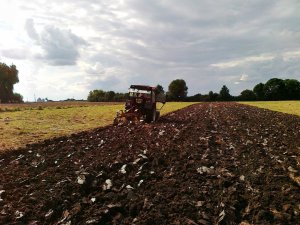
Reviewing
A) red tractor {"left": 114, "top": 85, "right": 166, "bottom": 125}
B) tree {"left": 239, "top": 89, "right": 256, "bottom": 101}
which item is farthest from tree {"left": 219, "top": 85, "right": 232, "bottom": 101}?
red tractor {"left": 114, "top": 85, "right": 166, "bottom": 125}

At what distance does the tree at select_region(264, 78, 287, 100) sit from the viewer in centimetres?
11579

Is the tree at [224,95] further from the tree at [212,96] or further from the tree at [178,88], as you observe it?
the tree at [178,88]

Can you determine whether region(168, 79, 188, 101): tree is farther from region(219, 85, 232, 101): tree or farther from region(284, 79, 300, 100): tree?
region(284, 79, 300, 100): tree

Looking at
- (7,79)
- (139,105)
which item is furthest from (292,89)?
(139,105)

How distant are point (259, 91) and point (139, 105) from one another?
334 feet

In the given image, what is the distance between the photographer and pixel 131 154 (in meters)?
13.7

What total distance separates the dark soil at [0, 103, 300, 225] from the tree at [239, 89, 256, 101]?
10450 centimetres

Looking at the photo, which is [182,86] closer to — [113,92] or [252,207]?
[113,92]

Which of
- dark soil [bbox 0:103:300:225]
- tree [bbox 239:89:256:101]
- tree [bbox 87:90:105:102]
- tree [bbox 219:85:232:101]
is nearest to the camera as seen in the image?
dark soil [bbox 0:103:300:225]

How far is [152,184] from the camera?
987cm

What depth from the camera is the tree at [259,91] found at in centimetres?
11882

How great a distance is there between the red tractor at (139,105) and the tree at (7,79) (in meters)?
83.9

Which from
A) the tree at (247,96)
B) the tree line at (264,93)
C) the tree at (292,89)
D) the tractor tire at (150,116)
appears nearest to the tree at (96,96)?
the tree line at (264,93)

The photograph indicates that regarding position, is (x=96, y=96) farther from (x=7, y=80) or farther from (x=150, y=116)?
(x=150, y=116)
